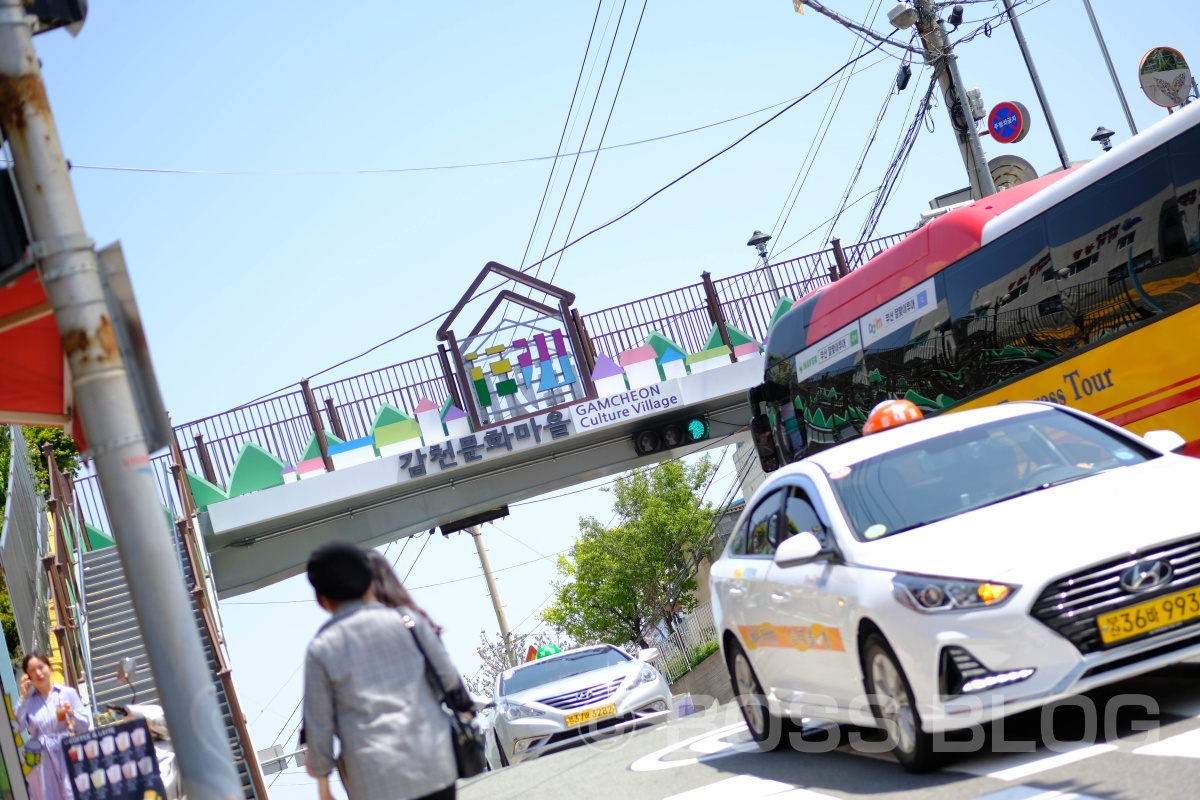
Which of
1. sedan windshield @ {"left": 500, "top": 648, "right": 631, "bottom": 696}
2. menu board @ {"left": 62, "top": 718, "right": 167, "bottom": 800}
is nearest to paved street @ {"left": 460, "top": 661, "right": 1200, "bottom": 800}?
menu board @ {"left": 62, "top": 718, "right": 167, "bottom": 800}

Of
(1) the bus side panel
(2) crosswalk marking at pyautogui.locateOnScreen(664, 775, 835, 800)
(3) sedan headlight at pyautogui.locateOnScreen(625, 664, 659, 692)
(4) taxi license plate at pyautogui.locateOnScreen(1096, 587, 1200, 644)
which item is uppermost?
(1) the bus side panel

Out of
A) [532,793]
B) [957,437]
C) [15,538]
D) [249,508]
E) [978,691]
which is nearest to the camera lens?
[978,691]

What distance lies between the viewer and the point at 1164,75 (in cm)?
1903

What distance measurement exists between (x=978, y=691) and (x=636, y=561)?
48013 millimetres

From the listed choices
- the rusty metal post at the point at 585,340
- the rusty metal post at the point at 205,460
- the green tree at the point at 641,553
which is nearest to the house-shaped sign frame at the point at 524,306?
the rusty metal post at the point at 585,340

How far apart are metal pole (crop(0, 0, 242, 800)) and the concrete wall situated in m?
25.3

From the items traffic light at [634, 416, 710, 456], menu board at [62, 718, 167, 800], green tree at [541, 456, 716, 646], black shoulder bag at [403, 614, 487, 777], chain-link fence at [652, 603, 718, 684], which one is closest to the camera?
black shoulder bag at [403, 614, 487, 777]

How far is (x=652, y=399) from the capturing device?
25891 mm

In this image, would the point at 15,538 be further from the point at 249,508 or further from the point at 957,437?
the point at 957,437

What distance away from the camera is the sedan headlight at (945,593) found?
5.70 m

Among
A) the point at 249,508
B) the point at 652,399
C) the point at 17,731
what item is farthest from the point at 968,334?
the point at 249,508

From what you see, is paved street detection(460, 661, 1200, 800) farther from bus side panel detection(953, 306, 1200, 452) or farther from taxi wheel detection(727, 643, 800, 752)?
bus side panel detection(953, 306, 1200, 452)

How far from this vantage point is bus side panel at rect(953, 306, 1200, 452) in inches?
369

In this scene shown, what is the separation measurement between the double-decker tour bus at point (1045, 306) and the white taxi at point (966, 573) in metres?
2.55
